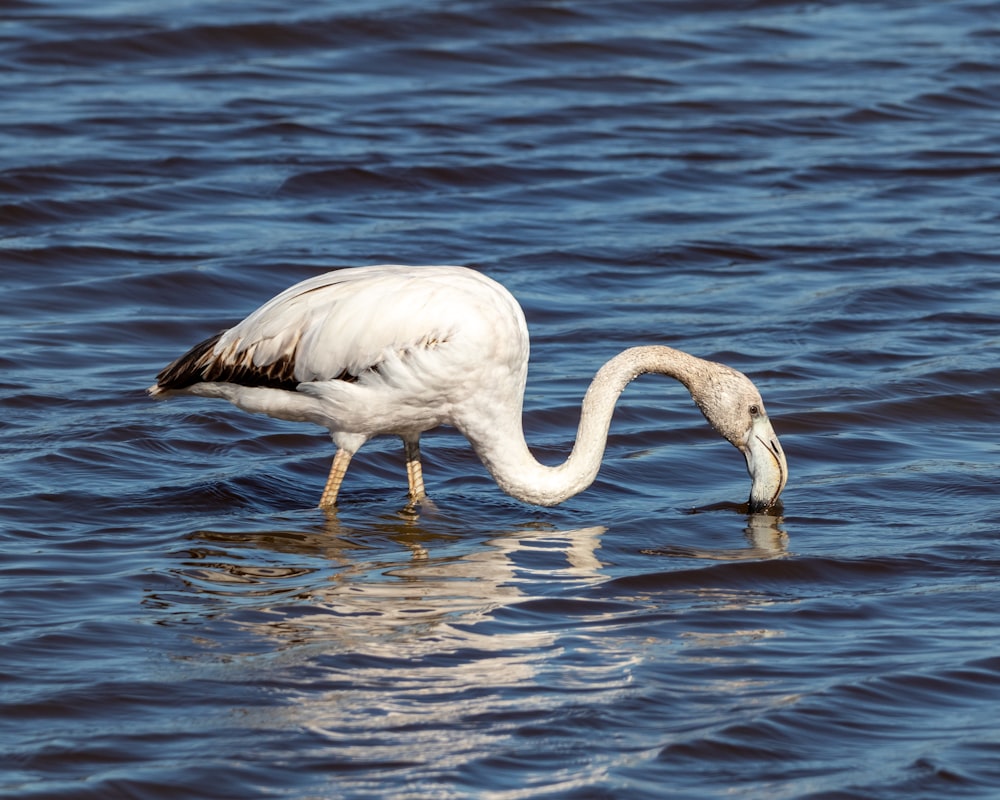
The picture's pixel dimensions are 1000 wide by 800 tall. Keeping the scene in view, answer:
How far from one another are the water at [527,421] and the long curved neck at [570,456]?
27 centimetres

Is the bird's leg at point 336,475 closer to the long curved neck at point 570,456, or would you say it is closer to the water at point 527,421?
the water at point 527,421

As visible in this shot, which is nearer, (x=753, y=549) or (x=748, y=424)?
(x=753, y=549)

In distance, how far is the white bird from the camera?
869cm

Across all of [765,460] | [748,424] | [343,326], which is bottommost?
[765,460]

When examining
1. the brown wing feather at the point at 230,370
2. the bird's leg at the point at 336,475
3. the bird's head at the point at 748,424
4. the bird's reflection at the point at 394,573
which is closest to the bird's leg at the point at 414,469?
the bird's reflection at the point at 394,573

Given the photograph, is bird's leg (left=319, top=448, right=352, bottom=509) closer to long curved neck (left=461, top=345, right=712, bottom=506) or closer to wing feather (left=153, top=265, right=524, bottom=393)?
wing feather (left=153, top=265, right=524, bottom=393)

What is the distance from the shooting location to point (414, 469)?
370 inches

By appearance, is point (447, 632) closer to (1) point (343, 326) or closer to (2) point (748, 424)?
(1) point (343, 326)

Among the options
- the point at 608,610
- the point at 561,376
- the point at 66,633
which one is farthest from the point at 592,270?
Result: the point at 66,633

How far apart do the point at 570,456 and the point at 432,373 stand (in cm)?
83

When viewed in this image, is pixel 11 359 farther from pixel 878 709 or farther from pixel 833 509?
pixel 878 709

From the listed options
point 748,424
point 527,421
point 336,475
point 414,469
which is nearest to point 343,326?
point 336,475

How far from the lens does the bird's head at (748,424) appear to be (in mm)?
8898

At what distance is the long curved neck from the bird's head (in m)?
0.13
